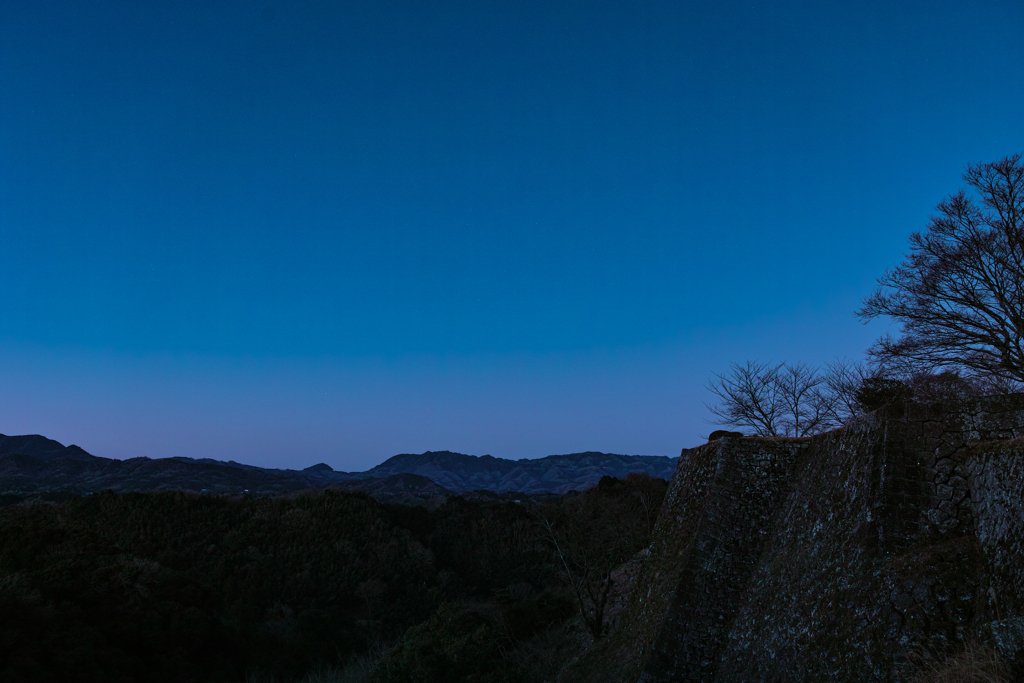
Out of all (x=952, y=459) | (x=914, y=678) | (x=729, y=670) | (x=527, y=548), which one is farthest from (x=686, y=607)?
(x=527, y=548)

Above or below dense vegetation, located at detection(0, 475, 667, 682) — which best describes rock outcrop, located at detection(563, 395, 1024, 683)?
above

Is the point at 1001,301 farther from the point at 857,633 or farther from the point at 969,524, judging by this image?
the point at 857,633

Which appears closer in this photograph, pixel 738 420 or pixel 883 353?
pixel 883 353

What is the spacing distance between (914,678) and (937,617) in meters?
0.86

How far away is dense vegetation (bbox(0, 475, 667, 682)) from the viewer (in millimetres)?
19453

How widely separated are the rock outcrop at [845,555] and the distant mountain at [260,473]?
3591cm

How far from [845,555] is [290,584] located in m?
33.5

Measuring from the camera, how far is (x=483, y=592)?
37.9 m

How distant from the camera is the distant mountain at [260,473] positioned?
253 feet

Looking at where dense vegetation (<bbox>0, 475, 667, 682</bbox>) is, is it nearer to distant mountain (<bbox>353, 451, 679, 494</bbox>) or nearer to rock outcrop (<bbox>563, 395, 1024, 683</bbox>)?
rock outcrop (<bbox>563, 395, 1024, 683</bbox>)

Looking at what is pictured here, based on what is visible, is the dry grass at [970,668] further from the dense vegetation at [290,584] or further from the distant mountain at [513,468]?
the distant mountain at [513,468]

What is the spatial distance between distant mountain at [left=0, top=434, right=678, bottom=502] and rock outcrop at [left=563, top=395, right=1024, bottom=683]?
3591 centimetres

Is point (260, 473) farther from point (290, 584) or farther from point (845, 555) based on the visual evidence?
point (845, 555)

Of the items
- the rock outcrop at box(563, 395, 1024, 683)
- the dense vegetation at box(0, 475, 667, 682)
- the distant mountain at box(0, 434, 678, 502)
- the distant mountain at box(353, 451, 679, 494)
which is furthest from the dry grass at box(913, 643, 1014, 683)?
the distant mountain at box(353, 451, 679, 494)
